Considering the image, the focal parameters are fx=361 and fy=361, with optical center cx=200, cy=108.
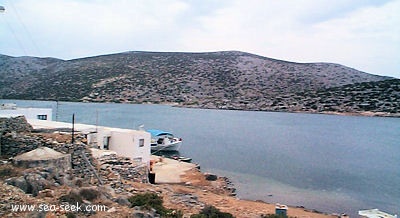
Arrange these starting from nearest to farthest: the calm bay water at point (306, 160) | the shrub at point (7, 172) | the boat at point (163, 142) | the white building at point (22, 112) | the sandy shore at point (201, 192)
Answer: the shrub at point (7, 172) < the sandy shore at point (201, 192) < the white building at point (22, 112) < the calm bay water at point (306, 160) < the boat at point (163, 142)

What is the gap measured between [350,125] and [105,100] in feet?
242

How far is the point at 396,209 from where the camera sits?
2377 centimetres

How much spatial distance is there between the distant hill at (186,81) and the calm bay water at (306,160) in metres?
37.9

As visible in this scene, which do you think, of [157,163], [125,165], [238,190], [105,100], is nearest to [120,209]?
[125,165]

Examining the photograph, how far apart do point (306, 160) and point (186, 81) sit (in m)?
86.0

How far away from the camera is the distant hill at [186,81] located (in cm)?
11262

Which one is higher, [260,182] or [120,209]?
[120,209]

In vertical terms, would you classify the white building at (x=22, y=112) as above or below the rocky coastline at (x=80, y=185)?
above

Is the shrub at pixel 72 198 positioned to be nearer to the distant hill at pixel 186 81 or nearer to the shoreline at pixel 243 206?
the shoreline at pixel 243 206

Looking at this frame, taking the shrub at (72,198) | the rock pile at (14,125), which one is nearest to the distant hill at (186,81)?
the rock pile at (14,125)

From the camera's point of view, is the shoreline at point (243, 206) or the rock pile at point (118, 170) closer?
the rock pile at point (118, 170)

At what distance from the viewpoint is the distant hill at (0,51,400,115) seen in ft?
370

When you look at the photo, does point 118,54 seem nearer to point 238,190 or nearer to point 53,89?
point 53,89

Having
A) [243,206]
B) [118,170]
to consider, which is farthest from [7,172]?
[243,206]
